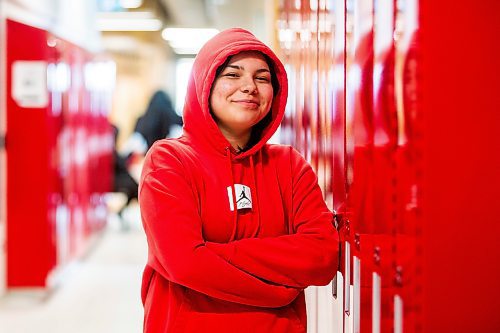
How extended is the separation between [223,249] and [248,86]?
1.26ft

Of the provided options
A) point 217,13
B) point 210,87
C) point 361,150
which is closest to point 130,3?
point 217,13

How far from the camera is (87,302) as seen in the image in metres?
5.40

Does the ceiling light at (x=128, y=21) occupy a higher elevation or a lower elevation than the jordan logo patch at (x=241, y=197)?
higher

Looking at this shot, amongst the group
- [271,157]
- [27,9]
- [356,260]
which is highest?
[27,9]

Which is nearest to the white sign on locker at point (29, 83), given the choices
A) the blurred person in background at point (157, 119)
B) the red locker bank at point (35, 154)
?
the red locker bank at point (35, 154)

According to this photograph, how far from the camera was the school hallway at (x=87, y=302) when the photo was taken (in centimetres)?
473

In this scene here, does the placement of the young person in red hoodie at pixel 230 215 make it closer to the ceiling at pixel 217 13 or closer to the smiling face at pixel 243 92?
the smiling face at pixel 243 92

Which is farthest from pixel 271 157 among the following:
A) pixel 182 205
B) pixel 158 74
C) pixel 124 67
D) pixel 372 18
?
pixel 158 74

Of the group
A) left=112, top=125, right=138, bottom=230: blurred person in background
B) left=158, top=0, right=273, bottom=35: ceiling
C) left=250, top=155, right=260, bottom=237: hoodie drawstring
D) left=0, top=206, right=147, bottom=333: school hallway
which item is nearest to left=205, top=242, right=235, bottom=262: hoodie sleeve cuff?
left=250, top=155, right=260, bottom=237: hoodie drawstring

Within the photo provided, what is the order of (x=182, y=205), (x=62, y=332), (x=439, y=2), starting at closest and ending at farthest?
(x=439, y=2) → (x=182, y=205) → (x=62, y=332)

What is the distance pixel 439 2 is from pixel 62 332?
13.2ft

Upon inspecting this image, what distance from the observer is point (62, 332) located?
4.58m

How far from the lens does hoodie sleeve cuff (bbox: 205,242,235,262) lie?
5.15ft

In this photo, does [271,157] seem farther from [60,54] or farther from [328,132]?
[60,54]
